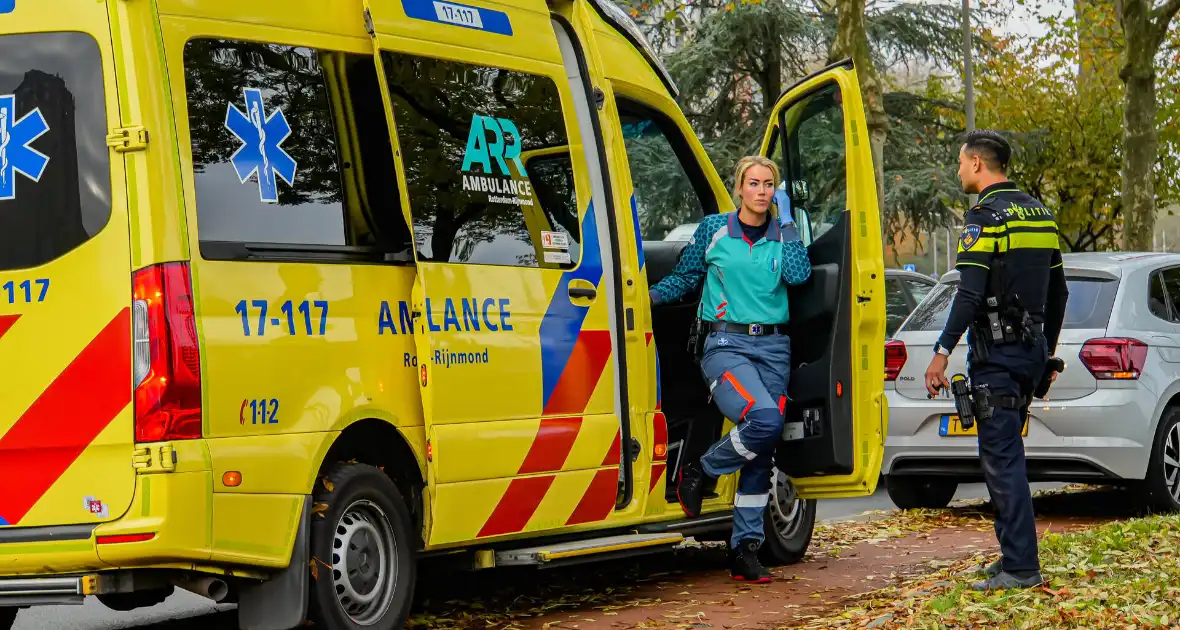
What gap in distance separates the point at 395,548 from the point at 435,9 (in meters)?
→ 2.11

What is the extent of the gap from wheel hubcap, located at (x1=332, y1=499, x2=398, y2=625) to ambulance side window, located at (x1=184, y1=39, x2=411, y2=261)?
3.14 feet

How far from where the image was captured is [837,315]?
24.6 feet

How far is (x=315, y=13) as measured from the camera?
230 inches

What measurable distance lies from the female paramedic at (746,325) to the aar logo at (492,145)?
1164 millimetres

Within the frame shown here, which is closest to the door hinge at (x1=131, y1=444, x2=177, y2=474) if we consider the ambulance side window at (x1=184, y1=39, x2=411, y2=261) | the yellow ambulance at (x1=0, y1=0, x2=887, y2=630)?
the yellow ambulance at (x1=0, y1=0, x2=887, y2=630)

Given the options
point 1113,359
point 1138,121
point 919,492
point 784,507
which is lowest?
point 919,492

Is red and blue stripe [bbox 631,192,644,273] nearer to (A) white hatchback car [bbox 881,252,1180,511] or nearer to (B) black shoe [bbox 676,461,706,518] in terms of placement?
(B) black shoe [bbox 676,461,706,518]

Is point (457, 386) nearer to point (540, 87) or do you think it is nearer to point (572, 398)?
point (572, 398)

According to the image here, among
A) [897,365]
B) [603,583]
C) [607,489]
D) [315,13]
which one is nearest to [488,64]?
[315,13]

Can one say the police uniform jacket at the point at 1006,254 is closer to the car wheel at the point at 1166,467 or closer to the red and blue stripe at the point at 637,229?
the red and blue stripe at the point at 637,229

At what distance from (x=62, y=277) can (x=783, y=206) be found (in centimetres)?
372

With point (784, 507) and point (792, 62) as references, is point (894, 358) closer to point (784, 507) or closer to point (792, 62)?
point (784, 507)

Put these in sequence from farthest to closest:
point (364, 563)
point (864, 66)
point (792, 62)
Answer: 1. point (792, 62)
2. point (864, 66)
3. point (364, 563)

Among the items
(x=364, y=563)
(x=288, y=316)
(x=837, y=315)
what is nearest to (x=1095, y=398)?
(x=837, y=315)
